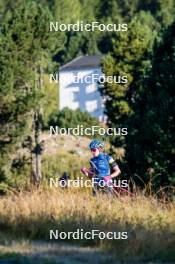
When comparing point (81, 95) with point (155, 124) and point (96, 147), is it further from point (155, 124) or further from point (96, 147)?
point (96, 147)

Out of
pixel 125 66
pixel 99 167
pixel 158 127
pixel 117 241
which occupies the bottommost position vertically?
pixel 117 241

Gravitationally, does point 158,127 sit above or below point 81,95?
below

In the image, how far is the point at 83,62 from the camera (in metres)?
96.6

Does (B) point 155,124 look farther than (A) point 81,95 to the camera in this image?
No

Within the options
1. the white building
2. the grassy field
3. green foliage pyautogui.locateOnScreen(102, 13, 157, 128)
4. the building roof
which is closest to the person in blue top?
the grassy field

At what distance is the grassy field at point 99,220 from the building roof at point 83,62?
7736cm

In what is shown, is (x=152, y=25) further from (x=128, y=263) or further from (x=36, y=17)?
(x=128, y=263)

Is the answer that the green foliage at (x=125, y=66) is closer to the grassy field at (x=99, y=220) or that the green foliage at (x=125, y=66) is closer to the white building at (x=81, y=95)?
the grassy field at (x=99, y=220)

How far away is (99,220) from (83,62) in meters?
87.2

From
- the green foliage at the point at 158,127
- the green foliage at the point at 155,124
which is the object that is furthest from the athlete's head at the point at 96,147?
the green foliage at the point at 158,127

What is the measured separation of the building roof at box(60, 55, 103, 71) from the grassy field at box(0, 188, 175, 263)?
77.4 metres

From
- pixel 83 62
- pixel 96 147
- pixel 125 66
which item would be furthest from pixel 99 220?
pixel 83 62

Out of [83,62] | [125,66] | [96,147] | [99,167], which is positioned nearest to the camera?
[96,147]

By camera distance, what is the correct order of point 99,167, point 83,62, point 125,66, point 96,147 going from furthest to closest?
point 83,62 < point 125,66 < point 99,167 < point 96,147
